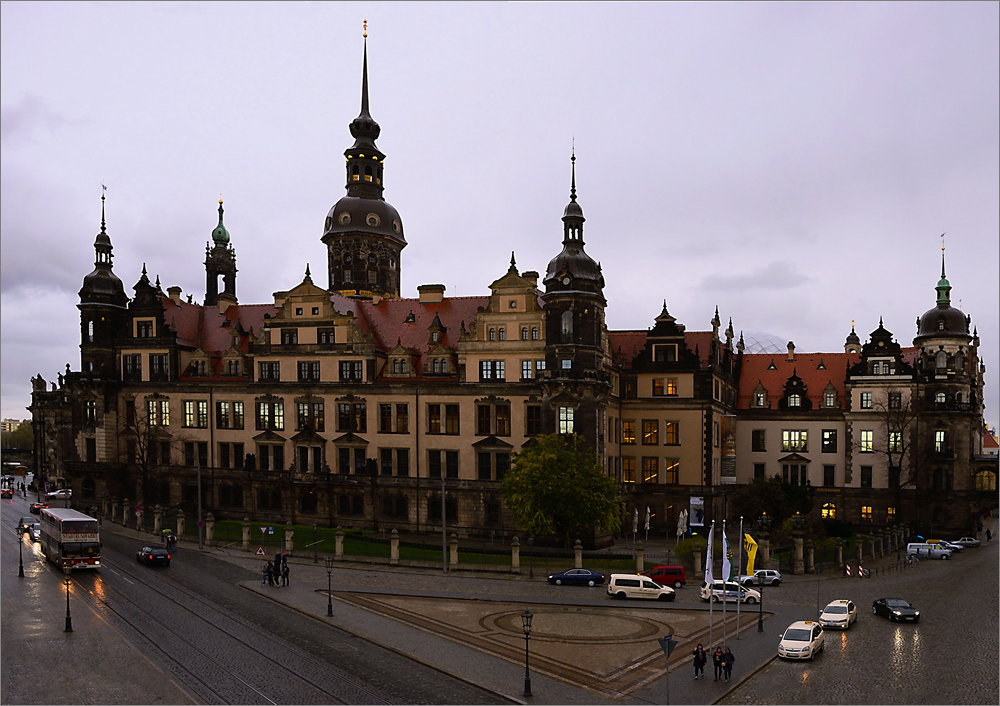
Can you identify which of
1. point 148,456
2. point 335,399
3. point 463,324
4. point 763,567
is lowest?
point 763,567

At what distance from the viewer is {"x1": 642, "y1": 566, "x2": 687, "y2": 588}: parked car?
50844 millimetres

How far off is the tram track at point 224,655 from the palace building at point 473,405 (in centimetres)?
2790

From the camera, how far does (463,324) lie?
70.8 m

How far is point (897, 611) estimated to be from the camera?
42.1 meters

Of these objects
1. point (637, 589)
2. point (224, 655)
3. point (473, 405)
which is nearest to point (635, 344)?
point (473, 405)

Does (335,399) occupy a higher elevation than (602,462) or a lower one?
higher

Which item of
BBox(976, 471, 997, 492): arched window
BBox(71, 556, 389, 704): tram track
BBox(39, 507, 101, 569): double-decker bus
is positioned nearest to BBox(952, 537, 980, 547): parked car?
BBox(976, 471, 997, 492): arched window

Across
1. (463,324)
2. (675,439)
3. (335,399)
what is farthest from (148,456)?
(675,439)

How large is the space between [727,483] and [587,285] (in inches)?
1098

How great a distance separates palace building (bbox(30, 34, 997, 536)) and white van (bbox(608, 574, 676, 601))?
19.4 metres

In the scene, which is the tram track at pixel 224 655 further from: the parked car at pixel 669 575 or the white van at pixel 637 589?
the parked car at pixel 669 575

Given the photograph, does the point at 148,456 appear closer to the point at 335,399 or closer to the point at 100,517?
the point at 100,517

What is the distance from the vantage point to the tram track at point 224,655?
2970 cm

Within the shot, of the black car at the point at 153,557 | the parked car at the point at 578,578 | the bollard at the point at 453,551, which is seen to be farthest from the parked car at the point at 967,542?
the black car at the point at 153,557
